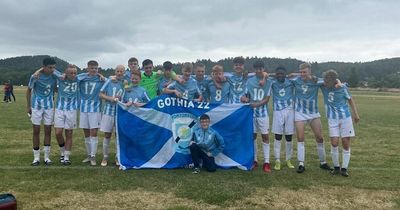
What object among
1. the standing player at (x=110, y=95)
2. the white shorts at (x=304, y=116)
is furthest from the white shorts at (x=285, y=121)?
the standing player at (x=110, y=95)

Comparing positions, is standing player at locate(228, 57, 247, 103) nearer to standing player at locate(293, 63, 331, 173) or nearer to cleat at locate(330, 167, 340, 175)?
standing player at locate(293, 63, 331, 173)

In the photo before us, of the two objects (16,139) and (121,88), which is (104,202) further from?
(16,139)

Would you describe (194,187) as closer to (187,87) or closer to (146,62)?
(187,87)

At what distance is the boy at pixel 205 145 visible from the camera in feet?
28.7

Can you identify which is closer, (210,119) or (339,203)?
(339,203)

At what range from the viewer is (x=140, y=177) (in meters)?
8.05

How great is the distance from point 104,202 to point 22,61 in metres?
118

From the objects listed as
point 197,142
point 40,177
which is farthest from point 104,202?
point 197,142

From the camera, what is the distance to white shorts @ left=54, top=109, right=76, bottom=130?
362 inches

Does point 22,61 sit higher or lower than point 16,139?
higher

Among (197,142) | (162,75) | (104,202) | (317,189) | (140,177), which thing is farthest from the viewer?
(162,75)

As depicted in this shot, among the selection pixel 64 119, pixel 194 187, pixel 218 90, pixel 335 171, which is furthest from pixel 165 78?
pixel 335 171

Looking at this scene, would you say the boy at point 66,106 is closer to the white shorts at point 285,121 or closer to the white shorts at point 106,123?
the white shorts at point 106,123

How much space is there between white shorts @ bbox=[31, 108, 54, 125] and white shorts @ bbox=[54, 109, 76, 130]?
0.44 feet
